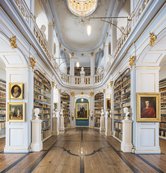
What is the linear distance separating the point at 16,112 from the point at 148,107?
14.0ft

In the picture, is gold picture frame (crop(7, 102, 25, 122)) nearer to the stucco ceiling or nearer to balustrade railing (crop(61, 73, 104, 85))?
the stucco ceiling

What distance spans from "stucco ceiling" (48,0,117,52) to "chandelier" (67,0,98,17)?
9.9 inches

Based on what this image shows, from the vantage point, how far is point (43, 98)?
9641mm

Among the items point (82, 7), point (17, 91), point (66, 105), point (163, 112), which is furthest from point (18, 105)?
point (66, 105)

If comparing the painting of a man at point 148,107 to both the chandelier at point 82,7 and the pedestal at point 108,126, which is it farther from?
the chandelier at point 82,7

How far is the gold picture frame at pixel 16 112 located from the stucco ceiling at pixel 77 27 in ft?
12.6

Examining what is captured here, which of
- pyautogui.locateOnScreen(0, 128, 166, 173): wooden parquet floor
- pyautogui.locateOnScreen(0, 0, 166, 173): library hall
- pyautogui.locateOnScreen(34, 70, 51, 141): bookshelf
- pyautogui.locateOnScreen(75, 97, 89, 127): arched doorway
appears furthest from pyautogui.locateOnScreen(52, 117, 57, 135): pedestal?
pyautogui.locateOnScreen(75, 97, 89, 127): arched doorway

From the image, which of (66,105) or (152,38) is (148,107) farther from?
(66,105)

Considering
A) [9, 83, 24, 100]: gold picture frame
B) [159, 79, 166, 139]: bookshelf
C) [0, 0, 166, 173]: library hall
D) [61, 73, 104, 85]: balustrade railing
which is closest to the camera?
[0, 0, 166, 173]: library hall

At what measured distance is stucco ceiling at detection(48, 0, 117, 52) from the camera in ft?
33.5

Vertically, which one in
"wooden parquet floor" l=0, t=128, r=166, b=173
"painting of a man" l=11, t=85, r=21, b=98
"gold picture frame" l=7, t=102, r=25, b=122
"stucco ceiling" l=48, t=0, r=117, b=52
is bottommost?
"wooden parquet floor" l=0, t=128, r=166, b=173

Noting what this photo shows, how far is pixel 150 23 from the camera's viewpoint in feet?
16.5

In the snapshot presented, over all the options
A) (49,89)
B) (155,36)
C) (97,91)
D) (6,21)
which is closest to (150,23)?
(155,36)

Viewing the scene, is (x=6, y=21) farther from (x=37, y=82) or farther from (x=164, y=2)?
(x=37, y=82)
